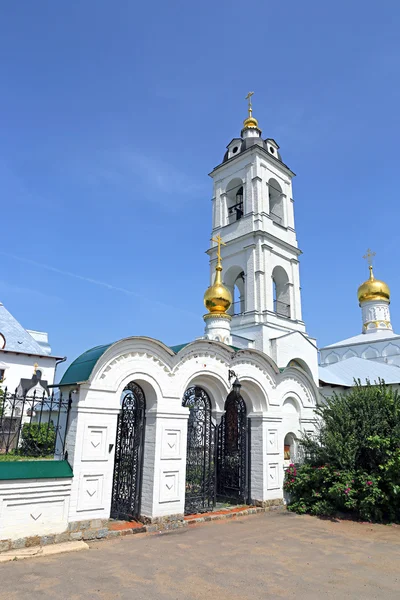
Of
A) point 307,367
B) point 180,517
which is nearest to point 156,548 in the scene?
point 180,517

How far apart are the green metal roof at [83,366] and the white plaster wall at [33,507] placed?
185 cm

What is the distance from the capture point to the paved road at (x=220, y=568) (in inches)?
213

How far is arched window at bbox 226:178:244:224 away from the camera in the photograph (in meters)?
21.1

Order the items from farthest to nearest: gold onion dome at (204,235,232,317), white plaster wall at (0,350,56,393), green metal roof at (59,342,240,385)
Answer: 1. white plaster wall at (0,350,56,393)
2. gold onion dome at (204,235,232,317)
3. green metal roof at (59,342,240,385)

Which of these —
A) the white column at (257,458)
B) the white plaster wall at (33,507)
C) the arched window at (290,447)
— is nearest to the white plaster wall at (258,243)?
the arched window at (290,447)

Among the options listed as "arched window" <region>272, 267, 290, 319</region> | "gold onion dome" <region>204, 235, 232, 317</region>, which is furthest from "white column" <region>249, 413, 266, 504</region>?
"arched window" <region>272, 267, 290, 319</region>

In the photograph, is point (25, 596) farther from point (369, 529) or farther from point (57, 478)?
point (369, 529)

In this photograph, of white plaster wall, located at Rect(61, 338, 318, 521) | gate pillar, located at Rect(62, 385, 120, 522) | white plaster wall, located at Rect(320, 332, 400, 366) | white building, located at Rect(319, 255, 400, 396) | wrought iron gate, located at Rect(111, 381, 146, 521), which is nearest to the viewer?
gate pillar, located at Rect(62, 385, 120, 522)

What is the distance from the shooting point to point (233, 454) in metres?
11.4

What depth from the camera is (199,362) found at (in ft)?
32.8

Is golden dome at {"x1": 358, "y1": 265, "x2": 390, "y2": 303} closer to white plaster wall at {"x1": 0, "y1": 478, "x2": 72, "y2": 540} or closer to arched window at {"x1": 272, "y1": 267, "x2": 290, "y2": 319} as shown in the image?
arched window at {"x1": 272, "y1": 267, "x2": 290, "y2": 319}

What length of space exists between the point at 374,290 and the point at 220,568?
30267mm

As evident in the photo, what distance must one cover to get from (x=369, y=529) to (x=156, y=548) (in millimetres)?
4949

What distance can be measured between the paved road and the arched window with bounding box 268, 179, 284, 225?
50.1ft
